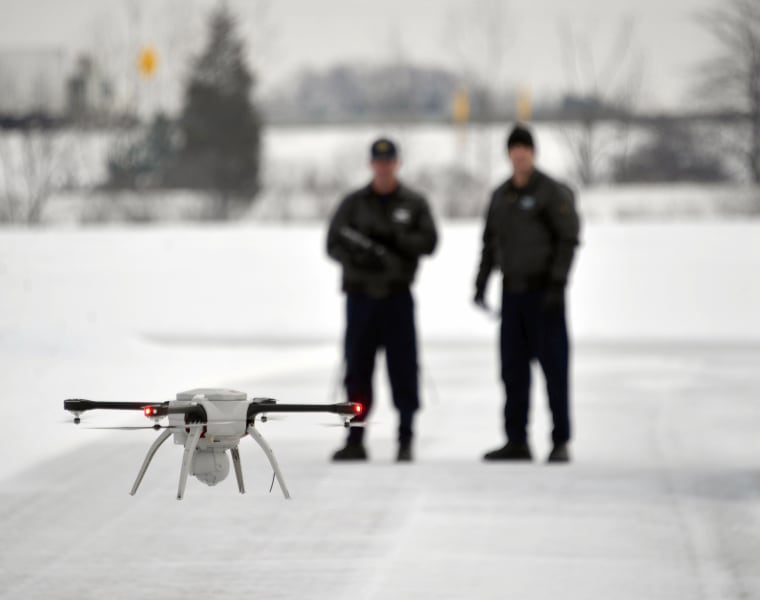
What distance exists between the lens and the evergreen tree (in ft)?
161

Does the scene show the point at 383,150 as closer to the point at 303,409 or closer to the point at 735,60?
the point at 303,409

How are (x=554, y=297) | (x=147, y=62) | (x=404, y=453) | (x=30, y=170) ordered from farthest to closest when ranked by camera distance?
(x=147, y=62) < (x=30, y=170) < (x=404, y=453) < (x=554, y=297)

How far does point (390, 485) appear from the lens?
9.10 m

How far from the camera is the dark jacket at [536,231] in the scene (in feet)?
32.3

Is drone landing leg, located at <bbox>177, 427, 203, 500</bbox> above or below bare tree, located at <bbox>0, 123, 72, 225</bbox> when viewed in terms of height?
above

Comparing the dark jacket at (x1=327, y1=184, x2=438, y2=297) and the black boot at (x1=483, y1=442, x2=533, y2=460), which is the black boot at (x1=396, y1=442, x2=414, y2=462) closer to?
the black boot at (x1=483, y1=442, x2=533, y2=460)

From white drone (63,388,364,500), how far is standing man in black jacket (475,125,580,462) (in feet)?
22.5

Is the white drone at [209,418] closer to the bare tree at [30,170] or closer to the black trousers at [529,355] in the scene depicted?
the black trousers at [529,355]

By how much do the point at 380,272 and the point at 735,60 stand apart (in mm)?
42250

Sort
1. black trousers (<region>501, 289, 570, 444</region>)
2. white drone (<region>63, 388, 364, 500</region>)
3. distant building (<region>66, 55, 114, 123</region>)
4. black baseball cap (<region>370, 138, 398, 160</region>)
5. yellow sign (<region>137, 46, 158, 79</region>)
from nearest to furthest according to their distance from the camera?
white drone (<region>63, 388, 364, 500</region>)
black baseball cap (<region>370, 138, 398, 160</region>)
black trousers (<region>501, 289, 570, 444</region>)
distant building (<region>66, 55, 114, 123</region>)
yellow sign (<region>137, 46, 158, 79</region>)

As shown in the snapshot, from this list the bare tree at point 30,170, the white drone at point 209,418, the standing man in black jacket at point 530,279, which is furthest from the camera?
the bare tree at point 30,170

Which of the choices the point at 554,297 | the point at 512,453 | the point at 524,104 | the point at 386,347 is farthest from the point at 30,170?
the point at 554,297

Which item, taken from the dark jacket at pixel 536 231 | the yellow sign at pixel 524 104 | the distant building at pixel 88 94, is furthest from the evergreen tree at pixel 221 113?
the dark jacket at pixel 536 231

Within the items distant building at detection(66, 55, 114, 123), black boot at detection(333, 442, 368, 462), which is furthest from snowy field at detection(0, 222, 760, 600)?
distant building at detection(66, 55, 114, 123)
